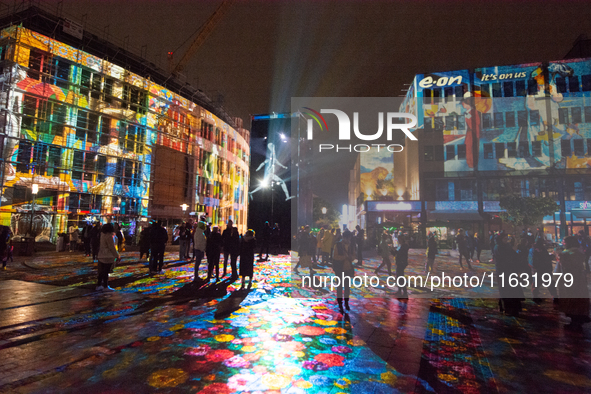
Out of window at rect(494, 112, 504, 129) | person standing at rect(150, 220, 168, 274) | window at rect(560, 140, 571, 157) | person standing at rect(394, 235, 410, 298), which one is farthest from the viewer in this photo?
window at rect(494, 112, 504, 129)

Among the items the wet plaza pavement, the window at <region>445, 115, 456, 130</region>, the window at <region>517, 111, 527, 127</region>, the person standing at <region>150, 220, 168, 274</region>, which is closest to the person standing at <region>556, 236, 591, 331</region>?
the wet plaza pavement

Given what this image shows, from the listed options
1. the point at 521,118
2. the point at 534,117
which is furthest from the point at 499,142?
the point at 534,117

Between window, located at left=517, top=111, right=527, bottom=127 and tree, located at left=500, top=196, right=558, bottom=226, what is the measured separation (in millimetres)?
8744

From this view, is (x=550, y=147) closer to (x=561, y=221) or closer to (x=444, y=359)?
(x=561, y=221)

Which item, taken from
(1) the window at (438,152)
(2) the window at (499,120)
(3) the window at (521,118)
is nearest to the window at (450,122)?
(1) the window at (438,152)

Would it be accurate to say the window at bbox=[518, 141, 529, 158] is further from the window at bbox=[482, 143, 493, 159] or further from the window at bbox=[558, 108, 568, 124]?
the window at bbox=[558, 108, 568, 124]

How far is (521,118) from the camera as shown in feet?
105

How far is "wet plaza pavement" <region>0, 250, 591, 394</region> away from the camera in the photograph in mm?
3596

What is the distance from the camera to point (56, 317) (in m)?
5.89

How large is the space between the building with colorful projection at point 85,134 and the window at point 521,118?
114 ft

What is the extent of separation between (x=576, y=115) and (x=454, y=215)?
1638 cm

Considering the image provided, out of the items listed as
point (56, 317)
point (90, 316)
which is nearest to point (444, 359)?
point (90, 316)

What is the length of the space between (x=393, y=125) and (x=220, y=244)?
6.68 meters

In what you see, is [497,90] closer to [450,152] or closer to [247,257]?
[450,152]
